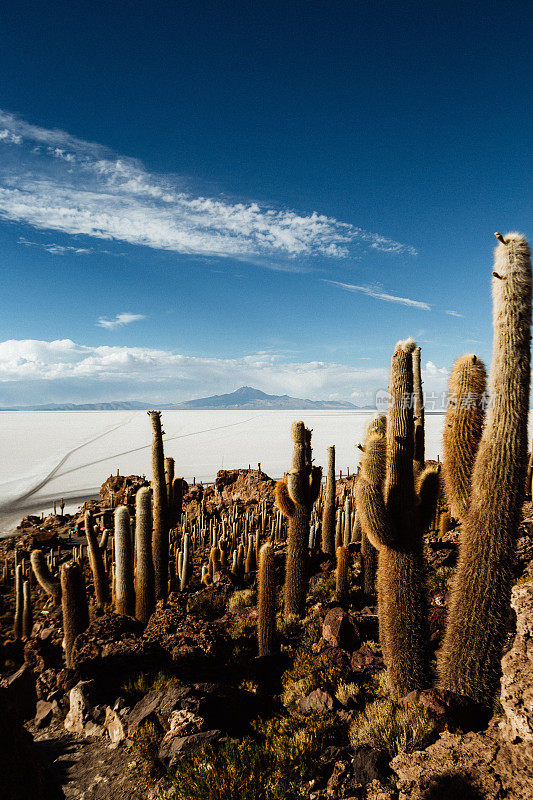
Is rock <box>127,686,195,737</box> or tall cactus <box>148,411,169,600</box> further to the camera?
tall cactus <box>148,411,169,600</box>

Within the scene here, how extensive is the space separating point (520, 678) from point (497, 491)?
4.94 feet

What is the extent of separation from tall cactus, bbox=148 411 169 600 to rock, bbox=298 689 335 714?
4.37 m

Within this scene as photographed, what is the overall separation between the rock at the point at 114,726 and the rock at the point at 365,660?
2852 millimetres

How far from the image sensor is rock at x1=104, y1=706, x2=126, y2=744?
15.1 feet

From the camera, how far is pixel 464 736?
3.73 meters

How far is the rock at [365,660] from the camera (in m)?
5.71

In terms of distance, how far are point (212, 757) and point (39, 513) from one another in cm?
1950

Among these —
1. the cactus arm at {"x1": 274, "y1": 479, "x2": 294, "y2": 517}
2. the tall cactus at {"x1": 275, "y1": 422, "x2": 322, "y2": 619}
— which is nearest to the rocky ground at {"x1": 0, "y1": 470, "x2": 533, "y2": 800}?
the tall cactus at {"x1": 275, "y1": 422, "x2": 322, "y2": 619}

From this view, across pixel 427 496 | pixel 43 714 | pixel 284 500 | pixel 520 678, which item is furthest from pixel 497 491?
pixel 43 714

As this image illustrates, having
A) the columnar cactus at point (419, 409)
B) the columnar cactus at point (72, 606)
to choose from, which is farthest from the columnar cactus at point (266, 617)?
the columnar cactus at point (419, 409)

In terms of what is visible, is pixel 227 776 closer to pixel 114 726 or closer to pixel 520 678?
pixel 114 726

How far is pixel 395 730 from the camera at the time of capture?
415cm

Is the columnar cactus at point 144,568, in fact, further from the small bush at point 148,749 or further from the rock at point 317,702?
the rock at point 317,702

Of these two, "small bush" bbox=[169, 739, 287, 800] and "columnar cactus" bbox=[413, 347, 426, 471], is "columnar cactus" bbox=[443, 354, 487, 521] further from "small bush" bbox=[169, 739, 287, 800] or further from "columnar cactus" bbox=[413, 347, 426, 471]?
"columnar cactus" bbox=[413, 347, 426, 471]
